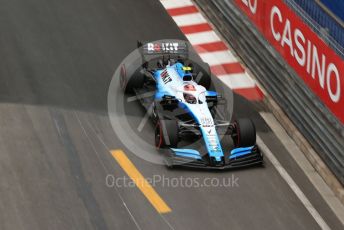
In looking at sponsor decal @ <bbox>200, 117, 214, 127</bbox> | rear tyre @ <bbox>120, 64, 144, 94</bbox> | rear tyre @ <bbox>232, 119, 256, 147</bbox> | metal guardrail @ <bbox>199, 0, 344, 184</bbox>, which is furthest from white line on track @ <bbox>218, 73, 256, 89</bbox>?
sponsor decal @ <bbox>200, 117, 214, 127</bbox>

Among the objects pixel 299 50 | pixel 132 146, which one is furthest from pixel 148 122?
pixel 299 50

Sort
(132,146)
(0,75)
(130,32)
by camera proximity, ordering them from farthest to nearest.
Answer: (130,32)
(0,75)
(132,146)

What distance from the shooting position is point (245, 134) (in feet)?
51.6

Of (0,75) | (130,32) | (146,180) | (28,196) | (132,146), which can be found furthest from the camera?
(130,32)

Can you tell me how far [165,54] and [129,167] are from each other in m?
3.70

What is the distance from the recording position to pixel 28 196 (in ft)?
46.1

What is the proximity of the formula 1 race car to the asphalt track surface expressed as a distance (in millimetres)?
309

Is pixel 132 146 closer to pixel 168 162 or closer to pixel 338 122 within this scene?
pixel 168 162

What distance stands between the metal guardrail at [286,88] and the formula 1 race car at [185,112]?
126 cm

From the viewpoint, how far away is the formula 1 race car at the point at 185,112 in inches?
605

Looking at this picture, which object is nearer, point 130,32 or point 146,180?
point 146,180

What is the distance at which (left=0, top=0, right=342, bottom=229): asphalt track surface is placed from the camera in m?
13.9

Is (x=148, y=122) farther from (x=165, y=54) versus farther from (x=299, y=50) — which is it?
(x=299, y=50)

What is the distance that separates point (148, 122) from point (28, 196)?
11.7 ft
